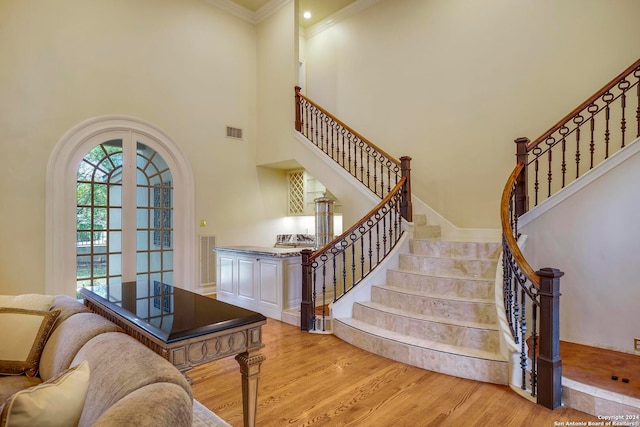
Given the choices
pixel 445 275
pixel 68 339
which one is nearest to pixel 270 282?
pixel 445 275

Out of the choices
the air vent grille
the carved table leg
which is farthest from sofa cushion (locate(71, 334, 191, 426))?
the air vent grille

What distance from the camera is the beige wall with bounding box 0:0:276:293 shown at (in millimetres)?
4578

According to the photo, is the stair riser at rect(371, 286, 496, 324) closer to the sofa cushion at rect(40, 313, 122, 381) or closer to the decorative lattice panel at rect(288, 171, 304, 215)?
the sofa cushion at rect(40, 313, 122, 381)

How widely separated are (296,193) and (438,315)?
451cm

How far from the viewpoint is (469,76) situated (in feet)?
17.5

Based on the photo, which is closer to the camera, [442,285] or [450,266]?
[442,285]

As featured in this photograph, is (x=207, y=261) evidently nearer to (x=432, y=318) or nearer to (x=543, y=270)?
(x=432, y=318)

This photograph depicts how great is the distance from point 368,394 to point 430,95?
482cm

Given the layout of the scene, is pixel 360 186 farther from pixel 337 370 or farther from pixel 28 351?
pixel 28 351

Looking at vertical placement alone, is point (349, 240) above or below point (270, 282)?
above

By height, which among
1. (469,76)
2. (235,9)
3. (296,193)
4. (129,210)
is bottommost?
(129,210)

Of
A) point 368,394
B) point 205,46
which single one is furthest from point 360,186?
point 205,46

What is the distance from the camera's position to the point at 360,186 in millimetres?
5309

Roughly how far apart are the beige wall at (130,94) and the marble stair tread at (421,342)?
145 inches
